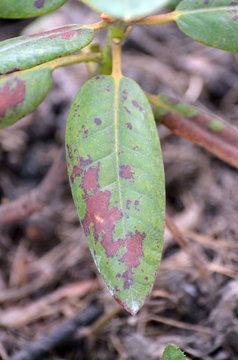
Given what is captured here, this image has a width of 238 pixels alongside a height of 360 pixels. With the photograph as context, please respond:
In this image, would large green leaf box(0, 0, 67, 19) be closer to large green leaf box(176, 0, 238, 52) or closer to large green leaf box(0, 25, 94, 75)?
large green leaf box(0, 25, 94, 75)

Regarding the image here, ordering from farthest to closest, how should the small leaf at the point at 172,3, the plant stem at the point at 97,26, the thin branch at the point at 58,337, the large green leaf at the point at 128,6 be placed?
the thin branch at the point at 58,337 < the small leaf at the point at 172,3 < the plant stem at the point at 97,26 < the large green leaf at the point at 128,6

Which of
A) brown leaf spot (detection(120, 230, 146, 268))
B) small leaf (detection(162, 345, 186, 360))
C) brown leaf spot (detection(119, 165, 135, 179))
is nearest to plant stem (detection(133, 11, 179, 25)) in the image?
brown leaf spot (detection(119, 165, 135, 179))

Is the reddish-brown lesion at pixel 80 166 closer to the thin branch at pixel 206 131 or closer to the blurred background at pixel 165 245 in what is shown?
the thin branch at pixel 206 131

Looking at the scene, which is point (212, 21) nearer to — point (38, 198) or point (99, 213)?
point (99, 213)

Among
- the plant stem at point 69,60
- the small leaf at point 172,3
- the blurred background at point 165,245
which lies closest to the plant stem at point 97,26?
the plant stem at point 69,60

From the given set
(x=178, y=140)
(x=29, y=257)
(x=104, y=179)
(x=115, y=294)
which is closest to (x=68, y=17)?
(x=178, y=140)

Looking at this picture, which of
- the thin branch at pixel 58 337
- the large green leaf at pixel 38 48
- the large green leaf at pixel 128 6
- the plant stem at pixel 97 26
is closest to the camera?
the large green leaf at pixel 128 6

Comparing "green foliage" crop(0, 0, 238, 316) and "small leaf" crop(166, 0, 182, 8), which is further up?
"small leaf" crop(166, 0, 182, 8)
